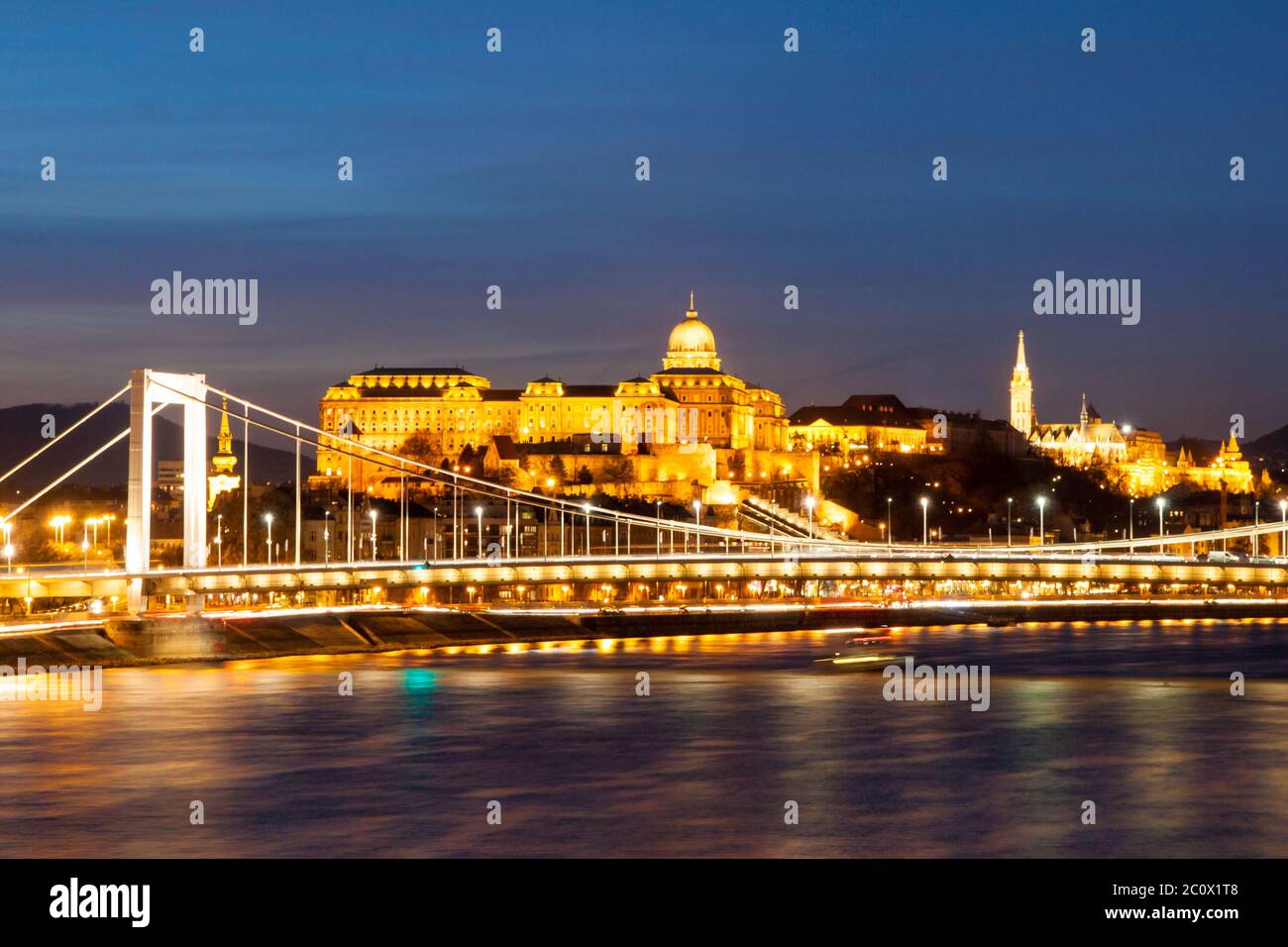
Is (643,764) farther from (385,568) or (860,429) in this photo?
(860,429)

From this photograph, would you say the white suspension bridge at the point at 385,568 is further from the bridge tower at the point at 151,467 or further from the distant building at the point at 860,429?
the distant building at the point at 860,429

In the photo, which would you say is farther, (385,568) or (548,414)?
(548,414)

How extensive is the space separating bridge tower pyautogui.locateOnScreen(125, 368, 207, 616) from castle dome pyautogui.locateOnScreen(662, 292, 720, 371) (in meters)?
93.9

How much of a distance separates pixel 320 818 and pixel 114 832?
236 cm

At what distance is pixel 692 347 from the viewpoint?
5512 inches

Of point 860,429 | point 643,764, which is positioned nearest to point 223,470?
point 860,429

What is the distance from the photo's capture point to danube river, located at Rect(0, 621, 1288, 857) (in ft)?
79.3

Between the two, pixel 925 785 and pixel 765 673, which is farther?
pixel 765 673

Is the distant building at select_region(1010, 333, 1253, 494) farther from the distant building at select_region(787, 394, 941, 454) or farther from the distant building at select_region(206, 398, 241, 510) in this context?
the distant building at select_region(206, 398, 241, 510)

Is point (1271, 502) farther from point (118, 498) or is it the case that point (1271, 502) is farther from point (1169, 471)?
point (118, 498)

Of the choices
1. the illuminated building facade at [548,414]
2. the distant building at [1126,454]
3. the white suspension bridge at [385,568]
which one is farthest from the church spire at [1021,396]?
the white suspension bridge at [385,568]

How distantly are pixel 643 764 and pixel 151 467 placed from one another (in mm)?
16515

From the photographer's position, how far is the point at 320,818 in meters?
25.5
